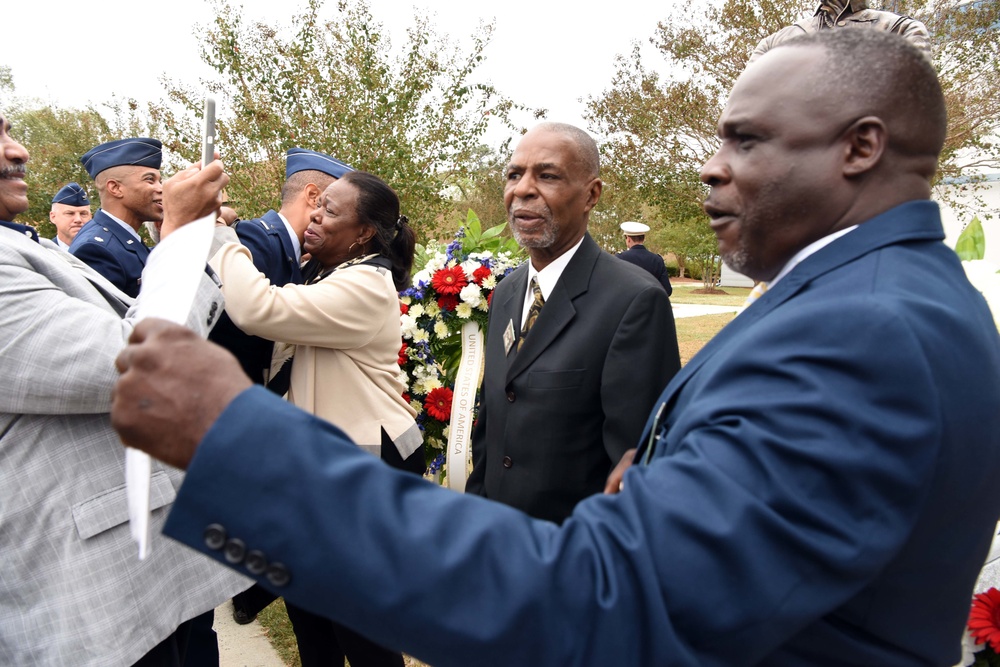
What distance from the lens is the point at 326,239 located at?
314 centimetres

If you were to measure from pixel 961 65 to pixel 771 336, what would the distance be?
48.2ft

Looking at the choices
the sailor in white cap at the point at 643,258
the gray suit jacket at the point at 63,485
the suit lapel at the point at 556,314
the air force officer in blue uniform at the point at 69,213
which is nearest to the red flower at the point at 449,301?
the suit lapel at the point at 556,314

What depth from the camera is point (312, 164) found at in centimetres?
349

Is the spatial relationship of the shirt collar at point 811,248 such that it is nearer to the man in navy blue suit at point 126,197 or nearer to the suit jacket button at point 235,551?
the suit jacket button at point 235,551

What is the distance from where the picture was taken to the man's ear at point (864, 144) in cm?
119

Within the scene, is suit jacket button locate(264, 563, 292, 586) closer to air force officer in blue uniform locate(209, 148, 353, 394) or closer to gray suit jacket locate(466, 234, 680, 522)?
gray suit jacket locate(466, 234, 680, 522)

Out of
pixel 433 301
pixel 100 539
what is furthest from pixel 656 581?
pixel 433 301

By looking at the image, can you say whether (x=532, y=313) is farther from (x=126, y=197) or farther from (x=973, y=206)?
(x=973, y=206)

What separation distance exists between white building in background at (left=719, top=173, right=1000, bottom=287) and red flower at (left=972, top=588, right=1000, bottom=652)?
13676 mm

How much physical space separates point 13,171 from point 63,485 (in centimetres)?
103

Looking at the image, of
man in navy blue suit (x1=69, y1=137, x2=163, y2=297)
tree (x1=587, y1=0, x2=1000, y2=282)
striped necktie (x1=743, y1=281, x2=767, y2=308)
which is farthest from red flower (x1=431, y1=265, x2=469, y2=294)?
tree (x1=587, y1=0, x2=1000, y2=282)

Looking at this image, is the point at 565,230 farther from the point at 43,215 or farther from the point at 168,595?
the point at 43,215

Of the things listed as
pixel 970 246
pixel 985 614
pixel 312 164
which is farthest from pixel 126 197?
pixel 985 614

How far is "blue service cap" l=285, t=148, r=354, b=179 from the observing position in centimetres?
347
